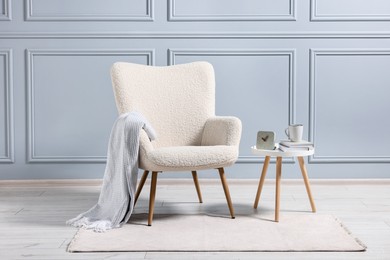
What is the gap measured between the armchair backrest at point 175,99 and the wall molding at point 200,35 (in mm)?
520

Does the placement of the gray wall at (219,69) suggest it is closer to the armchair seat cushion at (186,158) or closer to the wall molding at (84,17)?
the wall molding at (84,17)

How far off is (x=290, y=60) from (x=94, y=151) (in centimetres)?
143

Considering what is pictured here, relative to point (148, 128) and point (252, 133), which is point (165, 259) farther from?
point (252, 133)

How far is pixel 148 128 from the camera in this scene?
8.56 feet

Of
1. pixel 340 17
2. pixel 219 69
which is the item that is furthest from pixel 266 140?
pixel 340 17

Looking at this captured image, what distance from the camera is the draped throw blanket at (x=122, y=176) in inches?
99.2

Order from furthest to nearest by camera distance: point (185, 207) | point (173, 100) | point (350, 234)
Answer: point (173, 100)
point (185, 207)
point (350, 234)

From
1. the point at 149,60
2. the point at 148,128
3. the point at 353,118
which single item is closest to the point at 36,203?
the point at 148,128

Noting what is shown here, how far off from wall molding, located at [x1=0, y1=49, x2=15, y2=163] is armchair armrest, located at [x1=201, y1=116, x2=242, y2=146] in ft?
4.54

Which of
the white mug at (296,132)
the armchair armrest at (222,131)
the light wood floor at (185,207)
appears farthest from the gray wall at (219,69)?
the white mug at (296,132)

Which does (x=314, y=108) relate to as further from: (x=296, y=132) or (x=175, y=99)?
(x=175, y=99)

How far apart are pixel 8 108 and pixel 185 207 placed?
144cm

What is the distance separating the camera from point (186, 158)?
2518 millimetres

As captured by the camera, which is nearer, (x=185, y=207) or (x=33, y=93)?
(x=185, y=207)
